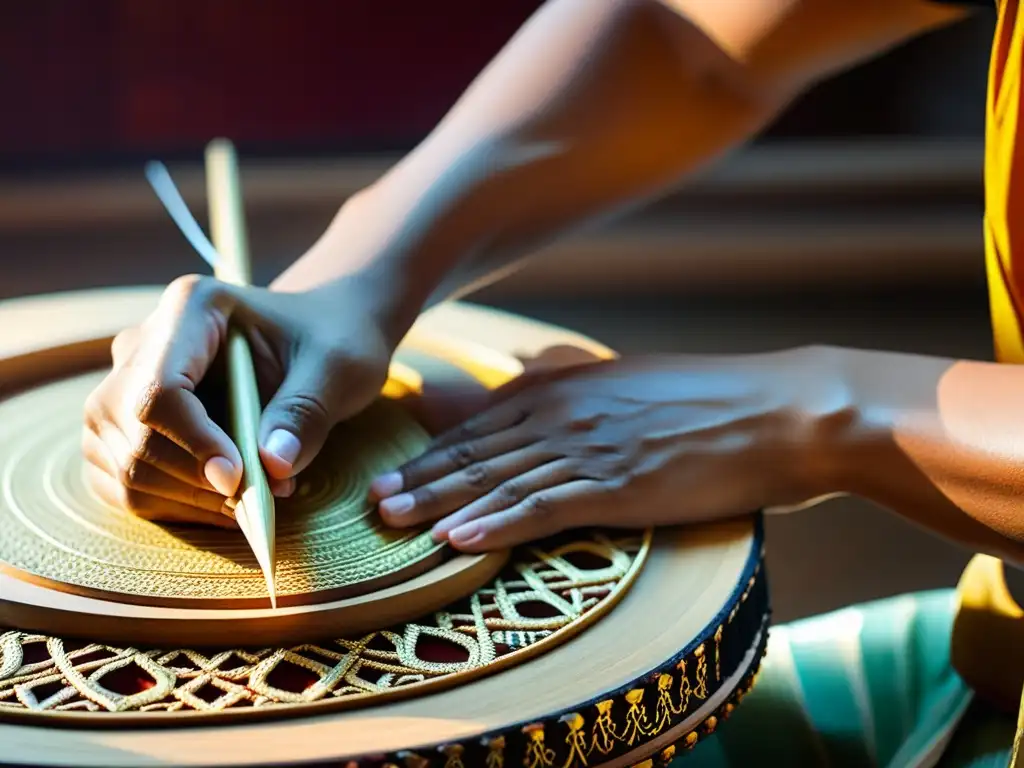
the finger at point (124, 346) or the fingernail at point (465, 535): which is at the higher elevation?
the finger at point (124, 346)

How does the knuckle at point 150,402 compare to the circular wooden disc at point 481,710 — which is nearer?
the circular wooden disc at point 481,710

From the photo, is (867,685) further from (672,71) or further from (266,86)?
(266,86)

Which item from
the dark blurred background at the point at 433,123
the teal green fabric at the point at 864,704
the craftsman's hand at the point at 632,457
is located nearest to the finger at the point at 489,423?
the craftsman's hand at the point at 632,457

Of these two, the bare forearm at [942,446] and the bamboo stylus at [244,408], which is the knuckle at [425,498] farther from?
the bare forearm at [942,446]

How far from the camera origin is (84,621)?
0.50 m

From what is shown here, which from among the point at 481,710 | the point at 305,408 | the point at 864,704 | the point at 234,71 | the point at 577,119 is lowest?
the point at 864,704

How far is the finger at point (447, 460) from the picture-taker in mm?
622

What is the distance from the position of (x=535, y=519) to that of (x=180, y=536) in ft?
0.57

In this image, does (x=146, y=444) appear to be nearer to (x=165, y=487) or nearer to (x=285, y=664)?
(x=165, y=487)

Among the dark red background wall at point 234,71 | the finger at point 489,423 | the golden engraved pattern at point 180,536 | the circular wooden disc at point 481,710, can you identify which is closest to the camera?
the circular wooden disc at point 481,710

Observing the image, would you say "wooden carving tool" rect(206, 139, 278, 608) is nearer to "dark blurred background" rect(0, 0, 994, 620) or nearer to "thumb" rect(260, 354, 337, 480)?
"thumb" rect(260, 354, 337, 480)

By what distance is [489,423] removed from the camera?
0.66m

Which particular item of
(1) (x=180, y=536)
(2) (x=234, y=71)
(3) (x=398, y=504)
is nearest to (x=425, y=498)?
(3) (x=398, y=504)

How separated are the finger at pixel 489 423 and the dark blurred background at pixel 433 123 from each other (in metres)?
0.97
